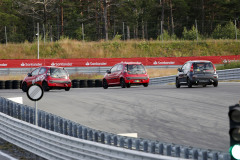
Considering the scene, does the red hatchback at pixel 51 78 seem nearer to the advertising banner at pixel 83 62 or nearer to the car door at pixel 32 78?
the car door at pixel 32 78

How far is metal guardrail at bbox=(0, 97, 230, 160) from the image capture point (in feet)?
22.0

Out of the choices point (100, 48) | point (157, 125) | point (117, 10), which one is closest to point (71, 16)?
point (117, 10)

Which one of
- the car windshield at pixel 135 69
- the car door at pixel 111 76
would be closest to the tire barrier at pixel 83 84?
the car door at pixel 111 76

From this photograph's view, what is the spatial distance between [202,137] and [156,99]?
8.42 meters

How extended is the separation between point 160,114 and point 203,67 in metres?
9.87

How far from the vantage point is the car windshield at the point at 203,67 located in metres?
24.5

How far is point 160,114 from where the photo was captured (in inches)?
610

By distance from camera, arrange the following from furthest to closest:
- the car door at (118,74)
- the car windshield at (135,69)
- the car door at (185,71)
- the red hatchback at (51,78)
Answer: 1. the car door at (118,74)
2. the car windshield at (135,69)
3. the red hatchback at (51,78)
4. the car door at (185,71)

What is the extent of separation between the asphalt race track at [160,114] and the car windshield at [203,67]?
9.35ft

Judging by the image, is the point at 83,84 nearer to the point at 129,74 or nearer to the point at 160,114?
the point at 129,74

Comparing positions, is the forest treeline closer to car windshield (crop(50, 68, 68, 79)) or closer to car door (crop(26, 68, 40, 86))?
car door (crop(26, 68, 40, 86))

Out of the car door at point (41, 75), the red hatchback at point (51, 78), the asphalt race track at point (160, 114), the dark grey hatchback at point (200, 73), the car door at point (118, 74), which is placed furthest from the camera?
the car door at point (118, 74)

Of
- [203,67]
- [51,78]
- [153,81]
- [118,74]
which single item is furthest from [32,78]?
[153,81]

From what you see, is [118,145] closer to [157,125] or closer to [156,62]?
[157,125]
